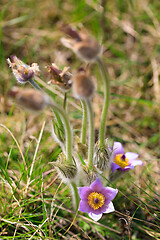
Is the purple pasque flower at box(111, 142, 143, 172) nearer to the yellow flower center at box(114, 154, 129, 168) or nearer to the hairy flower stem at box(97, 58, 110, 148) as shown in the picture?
the yellow flower center at box(114, 154, 129, 168)

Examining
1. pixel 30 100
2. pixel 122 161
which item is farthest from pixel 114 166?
pixel 30 100

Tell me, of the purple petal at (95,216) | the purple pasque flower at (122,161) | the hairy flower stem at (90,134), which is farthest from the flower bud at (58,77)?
the purple petal at (95,216)

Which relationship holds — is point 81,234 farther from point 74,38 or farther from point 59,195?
point 74,38

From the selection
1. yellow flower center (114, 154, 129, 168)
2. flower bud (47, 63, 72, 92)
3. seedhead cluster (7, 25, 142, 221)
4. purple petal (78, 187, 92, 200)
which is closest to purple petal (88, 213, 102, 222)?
seedhead cluster (7, 25, 142, 221)

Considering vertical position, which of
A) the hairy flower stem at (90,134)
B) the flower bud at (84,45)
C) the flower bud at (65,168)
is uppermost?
the flower bud at (84,45)

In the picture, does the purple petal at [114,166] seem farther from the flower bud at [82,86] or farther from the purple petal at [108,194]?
the flower bud at [82,86]
